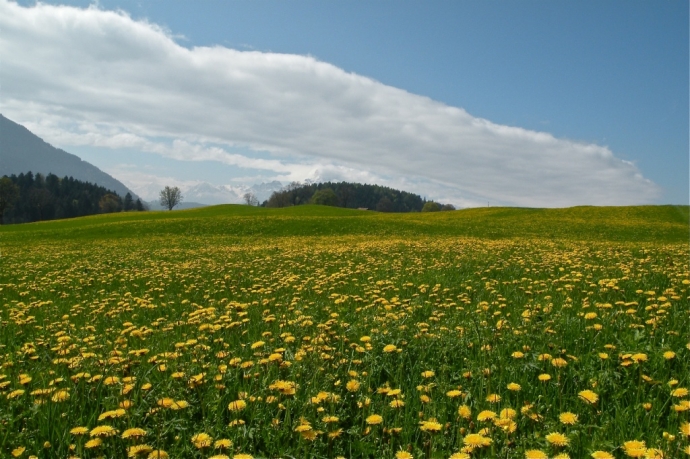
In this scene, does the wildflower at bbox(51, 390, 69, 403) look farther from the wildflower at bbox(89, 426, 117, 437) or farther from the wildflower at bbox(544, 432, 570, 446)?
the wildflower at bbox(544, 432, 570, 446)

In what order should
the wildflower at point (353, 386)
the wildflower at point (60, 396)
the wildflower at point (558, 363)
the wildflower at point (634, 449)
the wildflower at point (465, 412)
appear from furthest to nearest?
the wildflower at point (558, 363) < the wildflower at point (353, 386) < the wildflower at point (60, 396) < the wildflower at point (465, 412) < the wildflower at point (634, 449)

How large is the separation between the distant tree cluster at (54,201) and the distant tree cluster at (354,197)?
59.8 meters

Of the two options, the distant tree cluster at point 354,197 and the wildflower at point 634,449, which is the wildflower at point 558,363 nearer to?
the wildflower at point 634,449

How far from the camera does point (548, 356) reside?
3855 millimetres

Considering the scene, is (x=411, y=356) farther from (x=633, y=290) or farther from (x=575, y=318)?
(x=633, y=290)

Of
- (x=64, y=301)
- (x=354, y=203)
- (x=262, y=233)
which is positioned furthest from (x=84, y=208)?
(x=64, y=301)

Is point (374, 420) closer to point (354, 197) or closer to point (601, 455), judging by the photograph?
point (601, 455)

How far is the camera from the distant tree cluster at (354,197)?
165625 millimetres

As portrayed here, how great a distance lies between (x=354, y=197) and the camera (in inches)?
7239

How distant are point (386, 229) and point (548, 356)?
3209cm

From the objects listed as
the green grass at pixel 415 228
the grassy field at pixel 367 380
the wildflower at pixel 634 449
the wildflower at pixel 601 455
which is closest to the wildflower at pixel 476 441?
the grassy field at pixel 367 380

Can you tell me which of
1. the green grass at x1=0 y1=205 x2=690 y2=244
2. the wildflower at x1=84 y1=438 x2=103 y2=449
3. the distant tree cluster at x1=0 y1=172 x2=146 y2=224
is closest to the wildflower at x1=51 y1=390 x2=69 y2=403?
the wildflower at x1=84 y1=438 x2=103 y2=449

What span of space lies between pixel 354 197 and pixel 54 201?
109105mm

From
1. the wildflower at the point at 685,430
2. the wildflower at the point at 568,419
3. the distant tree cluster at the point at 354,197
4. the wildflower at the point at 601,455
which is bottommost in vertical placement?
the wildflower at the point at 568,419
